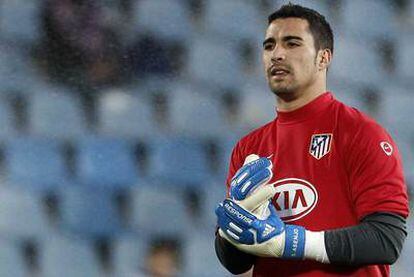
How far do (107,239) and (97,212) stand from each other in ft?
0.24

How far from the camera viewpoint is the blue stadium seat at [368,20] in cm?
213

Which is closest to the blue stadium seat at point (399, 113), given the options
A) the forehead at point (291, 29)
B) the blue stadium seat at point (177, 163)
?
the blue stadium seat at point (177, 163)

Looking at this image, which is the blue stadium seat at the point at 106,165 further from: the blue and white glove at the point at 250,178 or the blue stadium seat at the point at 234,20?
the blue and white glove at the point at 250,178

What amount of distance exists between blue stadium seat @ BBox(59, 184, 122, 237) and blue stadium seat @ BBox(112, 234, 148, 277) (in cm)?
4

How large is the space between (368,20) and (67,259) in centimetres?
101

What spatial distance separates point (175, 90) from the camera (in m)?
2.07

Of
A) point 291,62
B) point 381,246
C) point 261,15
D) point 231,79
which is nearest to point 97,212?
point 231,79

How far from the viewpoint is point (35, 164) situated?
201 centimetres

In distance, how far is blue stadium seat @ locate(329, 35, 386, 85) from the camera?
2.11 m

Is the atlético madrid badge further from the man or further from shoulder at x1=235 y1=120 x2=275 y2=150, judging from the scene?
shoulder at x1=235 y1=120 x2=275 y2=150

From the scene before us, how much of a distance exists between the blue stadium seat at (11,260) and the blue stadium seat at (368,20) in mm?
1033

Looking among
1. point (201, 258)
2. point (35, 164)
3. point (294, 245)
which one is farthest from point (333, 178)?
point (35, 164)

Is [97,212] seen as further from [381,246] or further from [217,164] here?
[381,246]

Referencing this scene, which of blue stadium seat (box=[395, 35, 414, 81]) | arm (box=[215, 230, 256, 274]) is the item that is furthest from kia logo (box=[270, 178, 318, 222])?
blue stadium seat (box=[395, 35, 414, 81])
